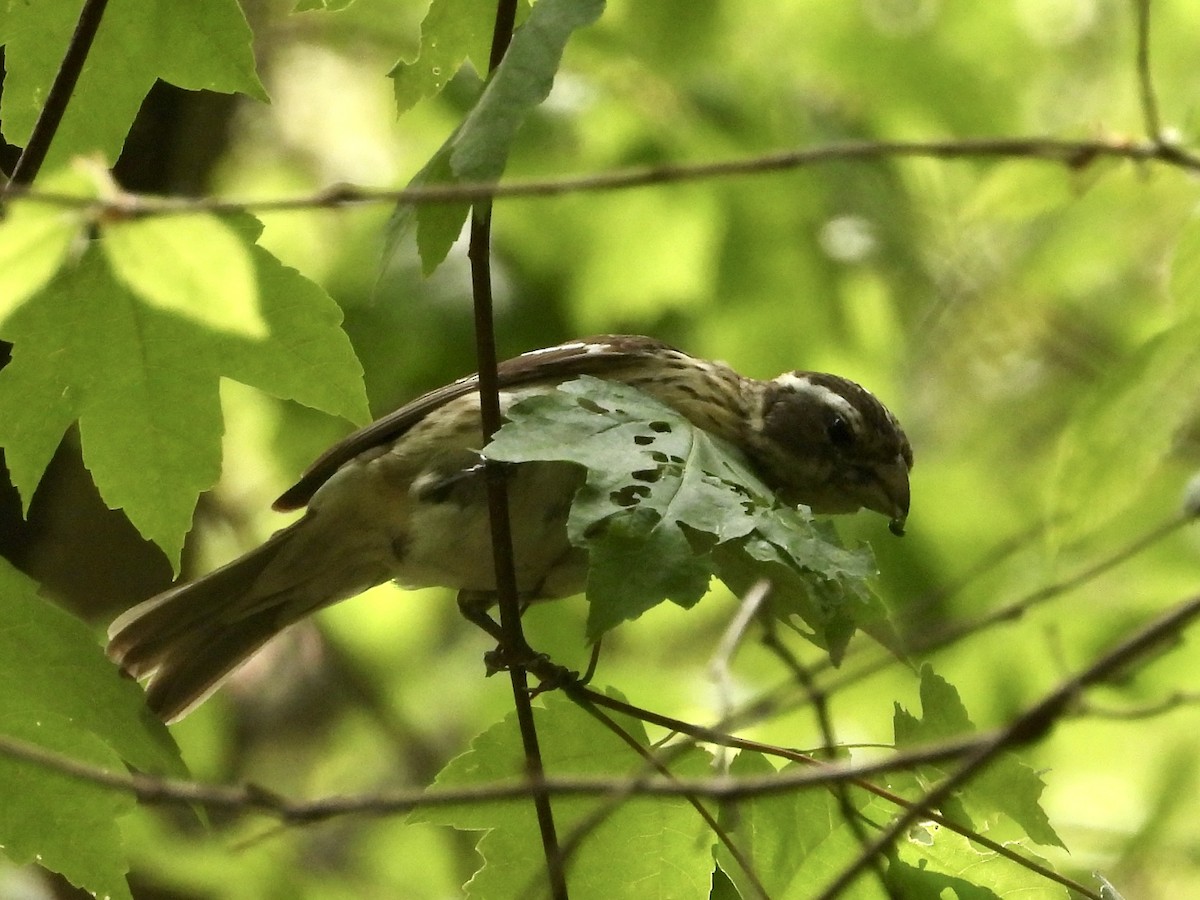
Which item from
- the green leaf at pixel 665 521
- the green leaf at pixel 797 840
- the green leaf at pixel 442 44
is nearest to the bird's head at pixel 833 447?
the green leaf at pixel 665 521

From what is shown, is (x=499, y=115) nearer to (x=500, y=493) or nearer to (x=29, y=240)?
Answer: (x=29, y=240)

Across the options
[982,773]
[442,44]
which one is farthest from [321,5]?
[982,773]

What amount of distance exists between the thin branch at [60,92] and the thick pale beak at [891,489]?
8.29 ft

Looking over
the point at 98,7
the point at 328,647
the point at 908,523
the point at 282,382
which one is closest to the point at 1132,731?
the point at 908,523

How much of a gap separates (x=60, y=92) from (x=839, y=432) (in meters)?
2.42

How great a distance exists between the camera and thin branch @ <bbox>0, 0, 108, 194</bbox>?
278cm

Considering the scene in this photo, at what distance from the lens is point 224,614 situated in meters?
4.66

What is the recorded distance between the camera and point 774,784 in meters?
1.65

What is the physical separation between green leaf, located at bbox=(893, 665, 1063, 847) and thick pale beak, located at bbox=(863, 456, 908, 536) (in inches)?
63.0

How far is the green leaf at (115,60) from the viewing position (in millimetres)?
2992

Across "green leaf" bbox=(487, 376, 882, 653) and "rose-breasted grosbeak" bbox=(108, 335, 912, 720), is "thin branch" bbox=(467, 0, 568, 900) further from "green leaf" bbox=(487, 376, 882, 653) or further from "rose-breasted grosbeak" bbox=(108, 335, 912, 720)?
"rose-breasted grosbeak" bbox=(108, 335, 912, 720)

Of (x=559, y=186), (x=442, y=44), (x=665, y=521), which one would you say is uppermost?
(x=442, y=44)

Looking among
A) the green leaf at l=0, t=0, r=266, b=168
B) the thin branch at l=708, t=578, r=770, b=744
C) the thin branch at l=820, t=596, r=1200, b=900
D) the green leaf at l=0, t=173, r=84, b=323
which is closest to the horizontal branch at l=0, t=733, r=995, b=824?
the thin branch at l=820, t=596, r=1200, b=900

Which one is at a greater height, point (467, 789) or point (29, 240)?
point (29, 240)
